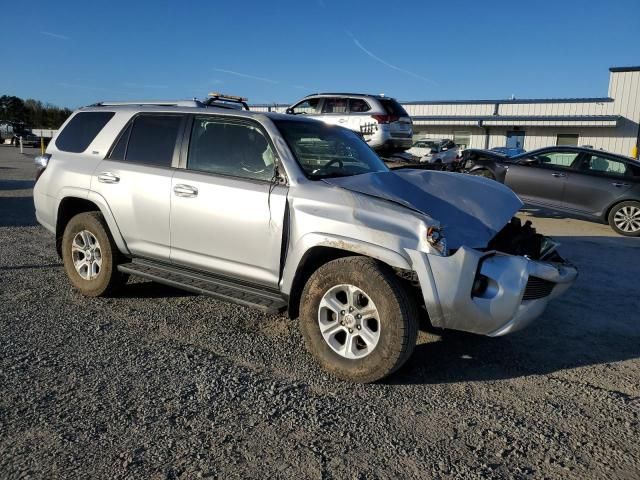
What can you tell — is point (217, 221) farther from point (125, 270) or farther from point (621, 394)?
point (621, 394)

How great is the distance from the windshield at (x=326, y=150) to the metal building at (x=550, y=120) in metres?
31.0

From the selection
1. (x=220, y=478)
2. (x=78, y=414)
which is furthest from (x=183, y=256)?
(x=220, y=478)

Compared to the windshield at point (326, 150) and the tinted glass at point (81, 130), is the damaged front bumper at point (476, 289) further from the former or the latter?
the tinted glass at point (81, 130)

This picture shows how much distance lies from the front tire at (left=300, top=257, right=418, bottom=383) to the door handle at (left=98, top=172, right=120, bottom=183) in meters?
2.25

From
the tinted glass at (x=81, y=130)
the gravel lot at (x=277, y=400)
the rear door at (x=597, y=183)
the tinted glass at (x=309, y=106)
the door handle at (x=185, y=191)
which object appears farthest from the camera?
the tinted glass at (x=309, y=106)

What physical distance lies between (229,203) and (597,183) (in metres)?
8.97

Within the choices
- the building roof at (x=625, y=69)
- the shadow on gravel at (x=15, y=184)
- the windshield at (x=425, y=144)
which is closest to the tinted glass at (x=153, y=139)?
the shadow on gravel at (x=15, y=184)

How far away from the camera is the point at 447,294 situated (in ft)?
10.5

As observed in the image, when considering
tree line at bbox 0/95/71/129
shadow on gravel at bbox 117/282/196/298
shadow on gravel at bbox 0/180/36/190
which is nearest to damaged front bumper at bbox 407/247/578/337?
shadow on gravel at bbox 117/282/196/298

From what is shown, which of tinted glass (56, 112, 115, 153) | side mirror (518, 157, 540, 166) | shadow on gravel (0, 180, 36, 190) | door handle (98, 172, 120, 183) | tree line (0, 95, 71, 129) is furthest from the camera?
tree line (0, 95, 71, 129)

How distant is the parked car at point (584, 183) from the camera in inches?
392

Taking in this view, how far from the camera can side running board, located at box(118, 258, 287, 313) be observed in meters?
3.73

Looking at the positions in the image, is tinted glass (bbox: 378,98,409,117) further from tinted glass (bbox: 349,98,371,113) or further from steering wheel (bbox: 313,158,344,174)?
steering wheel (bbox: 313,158,344,174)

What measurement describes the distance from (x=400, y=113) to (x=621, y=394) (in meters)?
10.2
